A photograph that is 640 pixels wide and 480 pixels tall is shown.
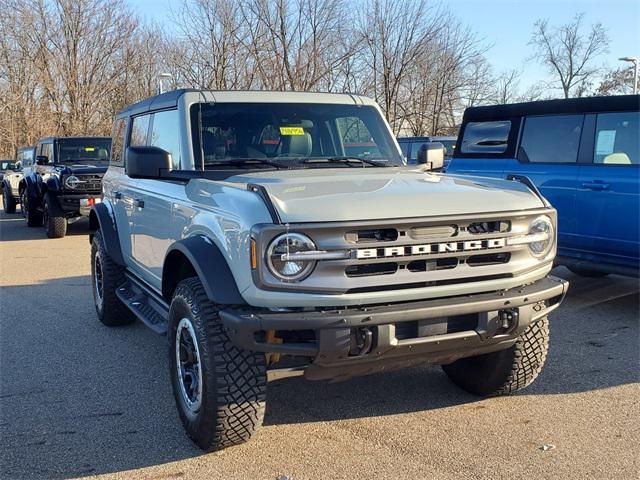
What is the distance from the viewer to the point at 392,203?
3.09 meters

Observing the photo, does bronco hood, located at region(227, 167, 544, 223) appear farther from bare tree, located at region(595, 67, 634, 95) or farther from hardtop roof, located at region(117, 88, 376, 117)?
bare tree, located at region(595, 67, 634, 95)

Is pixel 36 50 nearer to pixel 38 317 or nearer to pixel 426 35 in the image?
pixel 426 35

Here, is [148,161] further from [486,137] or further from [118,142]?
[486,137]

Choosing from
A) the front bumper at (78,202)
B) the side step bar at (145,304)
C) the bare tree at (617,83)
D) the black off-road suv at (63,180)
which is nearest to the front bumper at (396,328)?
the side step bar at (145,304)

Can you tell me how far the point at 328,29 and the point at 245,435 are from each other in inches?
832

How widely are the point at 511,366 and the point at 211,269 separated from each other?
1951mm

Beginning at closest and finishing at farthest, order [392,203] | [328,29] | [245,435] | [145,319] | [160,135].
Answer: [392,203], [245,435], [145,319], [160,135], [328,29]

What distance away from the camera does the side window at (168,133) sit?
14.3 ft

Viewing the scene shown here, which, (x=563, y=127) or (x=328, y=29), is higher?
(x=328, y=29)

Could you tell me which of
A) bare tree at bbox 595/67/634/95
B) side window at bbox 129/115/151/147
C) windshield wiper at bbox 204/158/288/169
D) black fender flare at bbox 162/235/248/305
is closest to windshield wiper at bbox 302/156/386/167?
windshield wiper at bbox 204/158/288/169

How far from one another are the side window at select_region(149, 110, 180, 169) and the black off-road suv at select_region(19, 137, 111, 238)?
7160 millimetres

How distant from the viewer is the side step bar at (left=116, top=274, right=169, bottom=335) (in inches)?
168

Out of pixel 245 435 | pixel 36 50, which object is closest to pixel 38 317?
pixel 245 435

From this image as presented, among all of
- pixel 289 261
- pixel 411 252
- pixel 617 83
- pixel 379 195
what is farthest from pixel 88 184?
pixel 617 83
